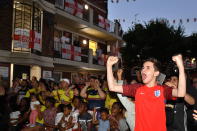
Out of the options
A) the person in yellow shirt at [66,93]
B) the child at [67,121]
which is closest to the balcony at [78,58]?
the person in yellow shirt at [66,93]

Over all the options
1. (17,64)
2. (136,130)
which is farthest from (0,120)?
(17,64)

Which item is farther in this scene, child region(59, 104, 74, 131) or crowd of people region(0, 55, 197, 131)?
child region(59, 104, 74, 131)

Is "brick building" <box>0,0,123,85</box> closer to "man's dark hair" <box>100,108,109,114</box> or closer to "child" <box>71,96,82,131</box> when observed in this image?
"child" <box>71,96,82,131</box>

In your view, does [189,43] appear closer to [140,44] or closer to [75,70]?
[140,44]

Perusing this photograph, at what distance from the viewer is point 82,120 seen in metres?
7.89

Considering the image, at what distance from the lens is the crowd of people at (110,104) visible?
3.70 metres

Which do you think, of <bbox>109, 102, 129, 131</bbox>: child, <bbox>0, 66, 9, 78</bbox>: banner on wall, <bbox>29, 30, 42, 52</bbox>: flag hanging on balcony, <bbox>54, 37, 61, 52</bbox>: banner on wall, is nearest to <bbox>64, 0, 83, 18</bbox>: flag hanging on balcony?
<bbox>54, 37, 61, 52</bbox>: banner on wall

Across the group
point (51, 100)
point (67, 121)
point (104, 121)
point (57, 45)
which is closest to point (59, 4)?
point (57, 45)

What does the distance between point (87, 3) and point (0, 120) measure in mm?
21714

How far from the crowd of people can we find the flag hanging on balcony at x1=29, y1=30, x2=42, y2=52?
4.97 m

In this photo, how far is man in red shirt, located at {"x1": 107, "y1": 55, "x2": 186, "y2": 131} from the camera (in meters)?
3.60

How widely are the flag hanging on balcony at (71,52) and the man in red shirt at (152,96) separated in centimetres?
1701

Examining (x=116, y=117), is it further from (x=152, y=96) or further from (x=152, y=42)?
(x=152, y=42)

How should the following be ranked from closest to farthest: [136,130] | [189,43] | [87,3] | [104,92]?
1. [136,130]
2. [104,92]
3. [87,3]
4. [189,43]
